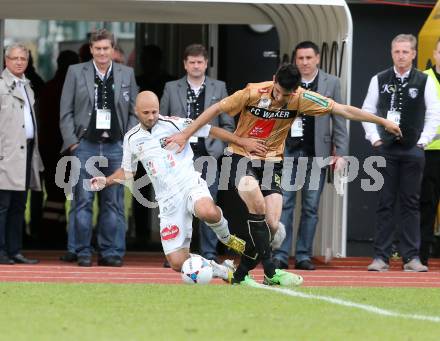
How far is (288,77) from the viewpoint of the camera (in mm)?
11695

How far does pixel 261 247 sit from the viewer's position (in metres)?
11.9

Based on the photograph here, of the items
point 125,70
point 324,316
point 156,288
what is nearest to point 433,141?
point 125,70

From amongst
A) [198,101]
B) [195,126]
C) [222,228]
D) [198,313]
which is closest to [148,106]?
[195,126]

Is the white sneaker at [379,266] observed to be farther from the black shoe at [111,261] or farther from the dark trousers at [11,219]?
the dark trousers at [11,219]

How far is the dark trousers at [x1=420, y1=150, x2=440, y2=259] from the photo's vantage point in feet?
48.8

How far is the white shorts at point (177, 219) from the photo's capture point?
40.9ft

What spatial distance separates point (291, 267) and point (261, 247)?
3.16 meters

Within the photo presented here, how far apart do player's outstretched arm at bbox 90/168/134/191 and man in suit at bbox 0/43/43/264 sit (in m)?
2.21

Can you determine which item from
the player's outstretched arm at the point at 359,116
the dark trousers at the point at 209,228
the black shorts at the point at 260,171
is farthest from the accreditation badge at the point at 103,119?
the player's outstretched arm at the point at 359,116

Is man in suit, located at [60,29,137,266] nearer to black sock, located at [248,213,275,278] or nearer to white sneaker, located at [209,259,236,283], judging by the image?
white sneaker, located at [209,259,236,283]

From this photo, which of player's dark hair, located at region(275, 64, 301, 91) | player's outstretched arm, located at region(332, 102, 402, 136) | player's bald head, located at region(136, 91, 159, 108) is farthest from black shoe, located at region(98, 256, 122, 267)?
player's dark hair, located at region(275, 64, 301, 91)

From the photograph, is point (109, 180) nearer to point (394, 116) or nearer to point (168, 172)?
point (168, 172)

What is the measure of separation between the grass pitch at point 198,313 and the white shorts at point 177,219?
2.57 feet

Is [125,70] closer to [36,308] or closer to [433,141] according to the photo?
[433,141]
